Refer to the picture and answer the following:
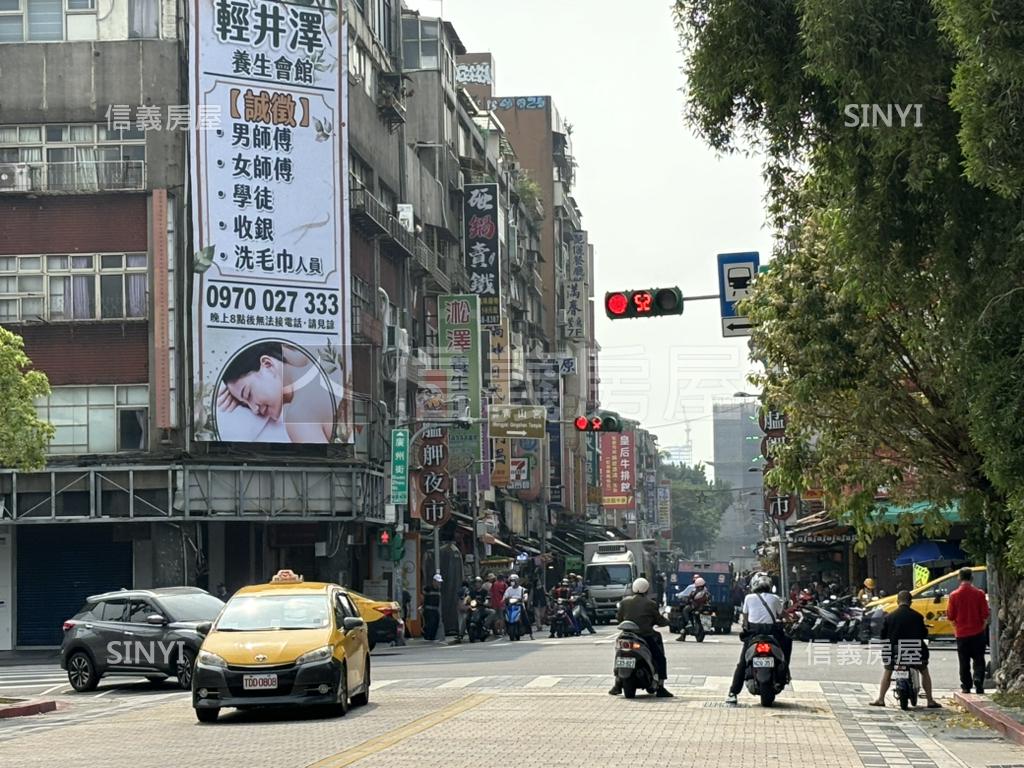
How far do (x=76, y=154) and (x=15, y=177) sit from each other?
1.64 metres

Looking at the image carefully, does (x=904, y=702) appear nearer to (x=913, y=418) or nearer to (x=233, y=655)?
(x=913, y=418)

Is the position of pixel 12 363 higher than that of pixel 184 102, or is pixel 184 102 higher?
pixel 184 102

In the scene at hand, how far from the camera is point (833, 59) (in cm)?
1527

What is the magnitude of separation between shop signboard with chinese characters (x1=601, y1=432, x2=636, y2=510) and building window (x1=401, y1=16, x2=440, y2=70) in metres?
44.7

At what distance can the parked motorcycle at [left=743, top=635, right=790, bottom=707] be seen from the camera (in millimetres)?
20375

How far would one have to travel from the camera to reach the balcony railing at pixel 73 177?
43.9 meters

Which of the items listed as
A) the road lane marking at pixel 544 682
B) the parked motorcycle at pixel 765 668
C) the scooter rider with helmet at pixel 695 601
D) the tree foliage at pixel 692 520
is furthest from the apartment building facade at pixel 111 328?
the tree foliage at pixel 692 520

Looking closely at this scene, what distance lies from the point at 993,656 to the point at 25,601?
2846 cm

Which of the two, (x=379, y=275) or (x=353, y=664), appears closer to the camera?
(x=353, y=664)

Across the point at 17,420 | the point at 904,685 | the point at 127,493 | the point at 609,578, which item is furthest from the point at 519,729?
the point at 609,578

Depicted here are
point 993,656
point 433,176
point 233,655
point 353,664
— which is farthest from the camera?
point 433,176

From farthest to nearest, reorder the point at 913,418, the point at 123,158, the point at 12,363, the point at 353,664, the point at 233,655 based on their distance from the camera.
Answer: the point at 123,158
the point at 12,363
the point at 913,418
the point at 353,664
the point at 233,655

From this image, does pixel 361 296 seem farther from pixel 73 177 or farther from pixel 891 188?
pixel 891 188

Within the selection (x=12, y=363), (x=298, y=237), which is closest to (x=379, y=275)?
(x=298, y=237)
